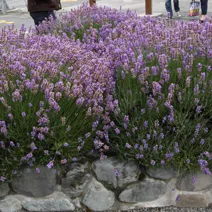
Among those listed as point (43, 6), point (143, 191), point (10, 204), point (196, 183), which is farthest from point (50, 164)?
point (43, 6)

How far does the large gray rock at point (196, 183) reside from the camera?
3138mm

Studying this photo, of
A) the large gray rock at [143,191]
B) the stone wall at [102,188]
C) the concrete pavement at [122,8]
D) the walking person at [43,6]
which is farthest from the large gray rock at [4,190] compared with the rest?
the concrete pavement at [122,8]

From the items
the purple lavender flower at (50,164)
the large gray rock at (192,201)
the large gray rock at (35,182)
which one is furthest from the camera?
the large gray rock at (192,201)

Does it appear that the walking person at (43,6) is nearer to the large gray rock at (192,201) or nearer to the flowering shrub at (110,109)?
the flowering shrub at (110,109)

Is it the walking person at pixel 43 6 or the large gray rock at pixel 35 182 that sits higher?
the walking person at pixel 43 6

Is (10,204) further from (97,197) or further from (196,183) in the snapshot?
(196,183)

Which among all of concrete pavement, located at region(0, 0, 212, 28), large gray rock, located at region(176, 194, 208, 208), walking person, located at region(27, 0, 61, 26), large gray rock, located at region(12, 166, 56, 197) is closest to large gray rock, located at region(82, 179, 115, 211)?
large gray rock, located at region(12, 166, 56, 197)

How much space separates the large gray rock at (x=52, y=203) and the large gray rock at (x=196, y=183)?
928 mm

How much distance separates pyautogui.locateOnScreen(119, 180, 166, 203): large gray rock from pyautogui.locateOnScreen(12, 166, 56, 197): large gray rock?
1.94ft

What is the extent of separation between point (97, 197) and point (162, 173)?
1.87 feet

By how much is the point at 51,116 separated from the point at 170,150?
3.20 feet

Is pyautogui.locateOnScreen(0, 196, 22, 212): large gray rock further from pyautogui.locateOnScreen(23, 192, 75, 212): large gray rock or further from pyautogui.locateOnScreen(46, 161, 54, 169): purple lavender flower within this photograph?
pyautogui.locateOnScreen(46, 161, 54, 169): purple lavender flower

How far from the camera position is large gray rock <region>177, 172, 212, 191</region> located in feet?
10.3

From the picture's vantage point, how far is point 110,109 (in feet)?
9.98
